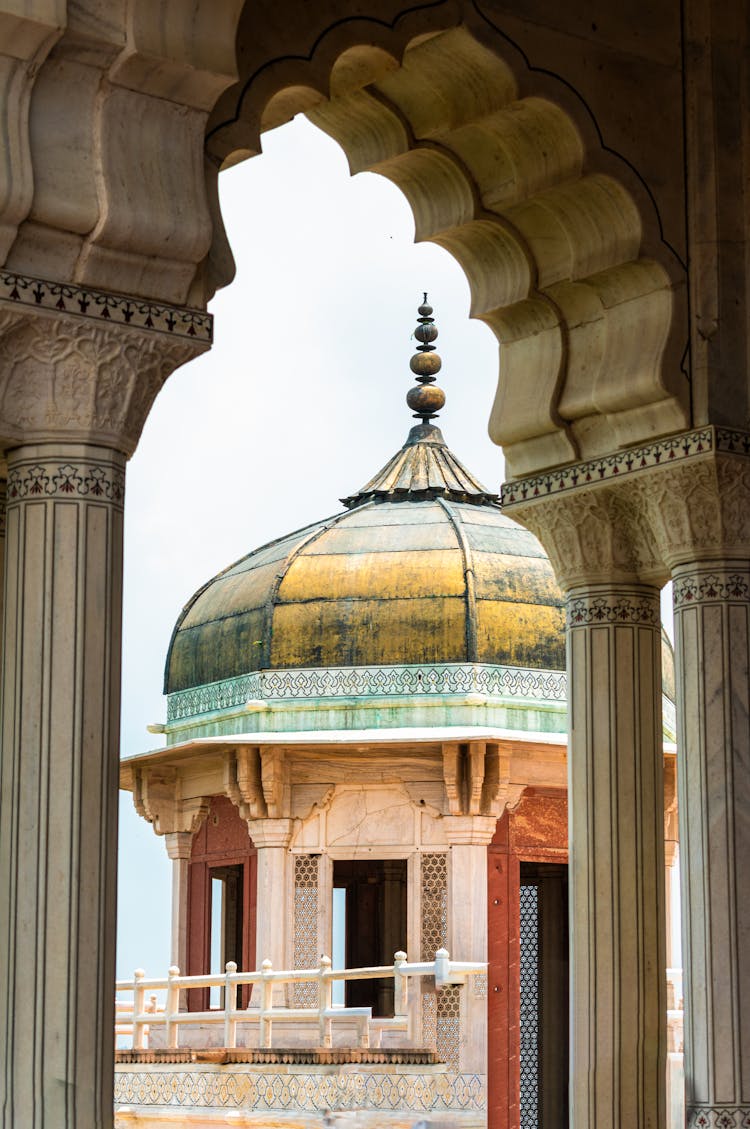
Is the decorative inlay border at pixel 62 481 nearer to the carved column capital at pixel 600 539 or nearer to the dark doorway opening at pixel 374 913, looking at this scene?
the carved column capital at pixel 600 539

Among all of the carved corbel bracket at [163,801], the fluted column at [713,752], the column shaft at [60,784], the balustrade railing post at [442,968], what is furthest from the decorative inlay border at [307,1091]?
the column shaft at [60,784]

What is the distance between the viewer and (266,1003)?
59.1 ft

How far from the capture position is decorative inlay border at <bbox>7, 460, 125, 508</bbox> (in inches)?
256

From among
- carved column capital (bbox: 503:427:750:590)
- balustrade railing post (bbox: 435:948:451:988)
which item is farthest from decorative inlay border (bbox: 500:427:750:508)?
balustrade railing post (bbox: 435:948:451:988)

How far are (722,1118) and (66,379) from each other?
355 centimetres

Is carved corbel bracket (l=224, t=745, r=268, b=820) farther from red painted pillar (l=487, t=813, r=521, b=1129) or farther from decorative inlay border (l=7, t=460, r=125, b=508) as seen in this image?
decorative inlay border (l=7, t=460, r=125, b=508)

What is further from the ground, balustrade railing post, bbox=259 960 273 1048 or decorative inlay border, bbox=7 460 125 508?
decorative inlay border, bbox=7 460 125 508

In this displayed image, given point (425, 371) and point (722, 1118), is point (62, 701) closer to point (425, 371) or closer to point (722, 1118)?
point (722, 1118)

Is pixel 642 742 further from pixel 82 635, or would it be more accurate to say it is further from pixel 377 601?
pixel 377 601

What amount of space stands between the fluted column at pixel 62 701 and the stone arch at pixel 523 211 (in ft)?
5.08

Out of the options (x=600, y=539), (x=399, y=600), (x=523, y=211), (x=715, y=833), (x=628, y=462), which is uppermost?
(x=399, y=600)

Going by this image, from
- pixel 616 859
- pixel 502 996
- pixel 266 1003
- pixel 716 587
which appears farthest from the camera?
pixel 502 996

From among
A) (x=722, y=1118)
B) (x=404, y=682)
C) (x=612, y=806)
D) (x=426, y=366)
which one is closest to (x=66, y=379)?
(x=612, y=806)

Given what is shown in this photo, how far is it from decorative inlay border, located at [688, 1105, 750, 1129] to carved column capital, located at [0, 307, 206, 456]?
3.25 meters
